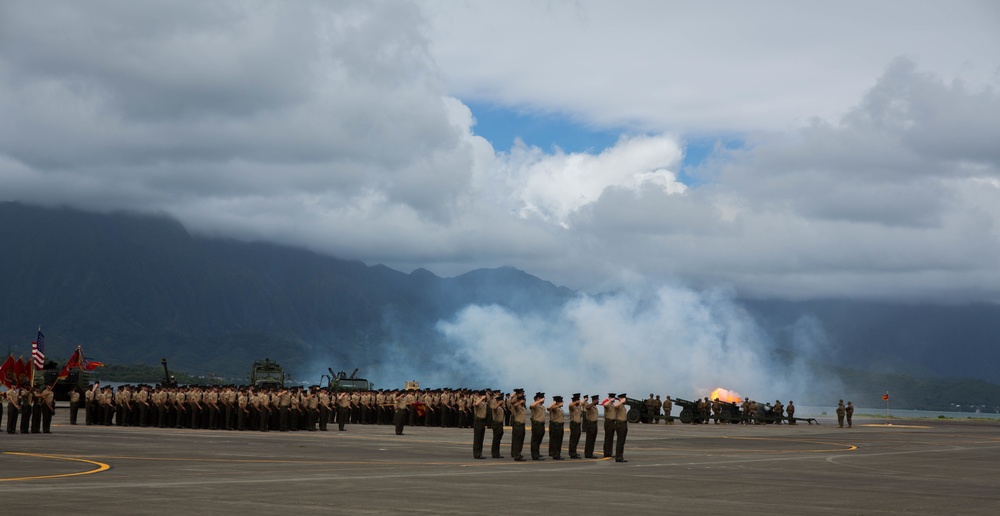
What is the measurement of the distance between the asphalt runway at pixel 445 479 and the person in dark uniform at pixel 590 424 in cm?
141

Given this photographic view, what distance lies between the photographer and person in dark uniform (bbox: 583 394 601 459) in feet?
103

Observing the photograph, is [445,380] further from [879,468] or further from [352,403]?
[879,468]

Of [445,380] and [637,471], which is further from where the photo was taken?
[445,380]

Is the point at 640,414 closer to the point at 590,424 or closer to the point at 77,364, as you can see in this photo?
the point at 77,364

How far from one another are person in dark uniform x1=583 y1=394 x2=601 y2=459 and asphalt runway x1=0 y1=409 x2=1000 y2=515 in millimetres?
1407

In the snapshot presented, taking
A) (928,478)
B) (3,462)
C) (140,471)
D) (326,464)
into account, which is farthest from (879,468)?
(3,462)

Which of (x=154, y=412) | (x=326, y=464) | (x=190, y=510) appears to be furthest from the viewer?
(x=154, y=412)

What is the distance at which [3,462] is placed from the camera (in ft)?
79.1

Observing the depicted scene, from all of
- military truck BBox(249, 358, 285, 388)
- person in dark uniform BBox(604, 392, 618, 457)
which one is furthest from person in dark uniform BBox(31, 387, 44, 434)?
military truck BBox(249, 358, 285, 388)

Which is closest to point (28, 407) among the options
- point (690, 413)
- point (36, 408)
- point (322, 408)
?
point (36, 408)

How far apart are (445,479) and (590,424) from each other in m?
10.0

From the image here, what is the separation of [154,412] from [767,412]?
37.3 m

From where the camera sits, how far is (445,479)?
2255 cm

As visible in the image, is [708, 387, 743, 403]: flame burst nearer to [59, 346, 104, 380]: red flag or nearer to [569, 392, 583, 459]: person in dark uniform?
[59, 346, 104, 380]: red flag
